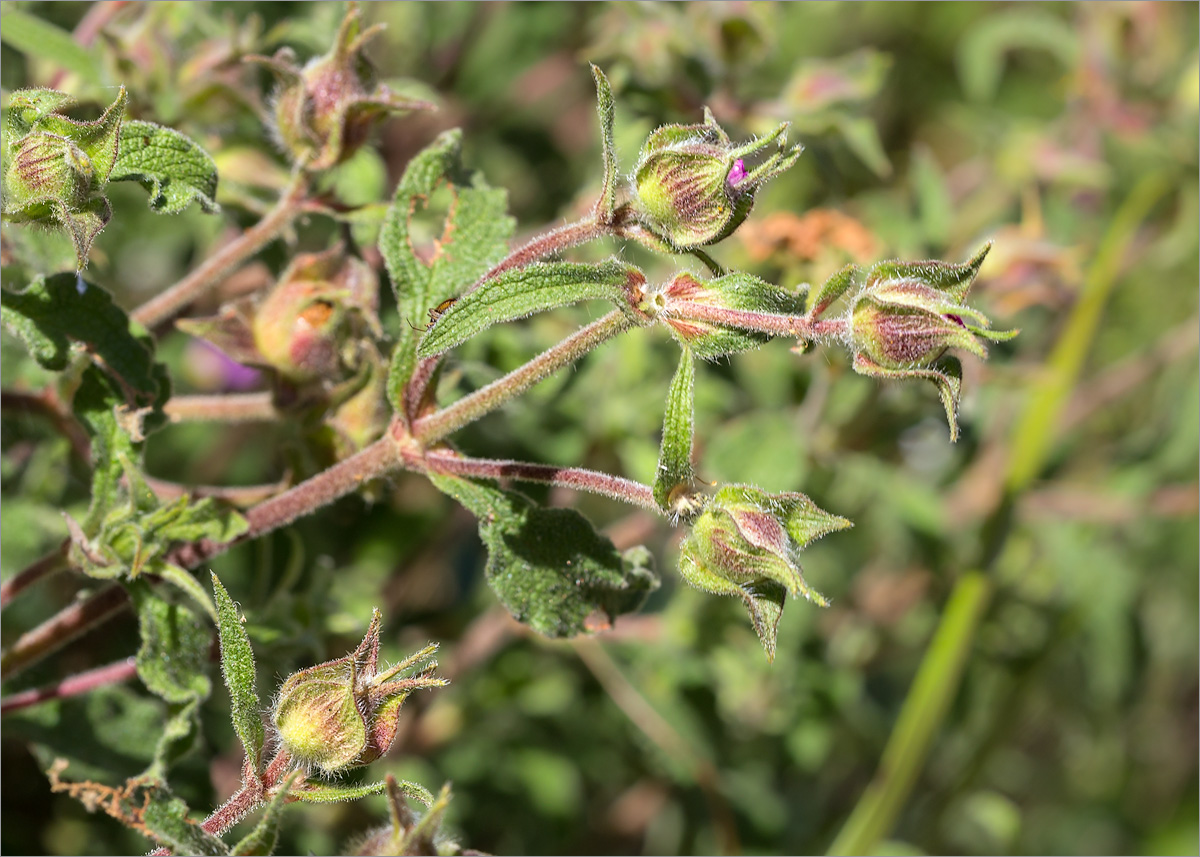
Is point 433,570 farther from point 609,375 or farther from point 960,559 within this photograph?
point 960,559

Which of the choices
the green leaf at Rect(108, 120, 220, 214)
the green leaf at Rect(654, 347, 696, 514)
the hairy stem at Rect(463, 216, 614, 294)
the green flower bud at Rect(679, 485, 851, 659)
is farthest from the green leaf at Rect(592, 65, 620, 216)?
the green leaf at Rect(108, 120, 220, 214)

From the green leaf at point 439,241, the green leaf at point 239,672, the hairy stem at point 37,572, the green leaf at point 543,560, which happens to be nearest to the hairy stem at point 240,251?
the green leaf at point 439,241

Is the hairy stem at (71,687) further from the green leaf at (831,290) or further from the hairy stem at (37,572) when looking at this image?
the green leaf at (831,290)

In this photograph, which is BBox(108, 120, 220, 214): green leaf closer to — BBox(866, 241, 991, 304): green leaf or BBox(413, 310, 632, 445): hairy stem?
BBox(413, 310, 632, 445): hairy stem

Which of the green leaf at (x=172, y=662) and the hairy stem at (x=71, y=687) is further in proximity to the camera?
the hairy stem at (x=71, y=687)

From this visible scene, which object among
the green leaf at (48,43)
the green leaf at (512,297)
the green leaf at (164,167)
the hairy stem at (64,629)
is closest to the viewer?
the green leaf at (512,297)

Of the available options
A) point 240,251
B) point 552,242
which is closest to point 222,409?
point 240,251
